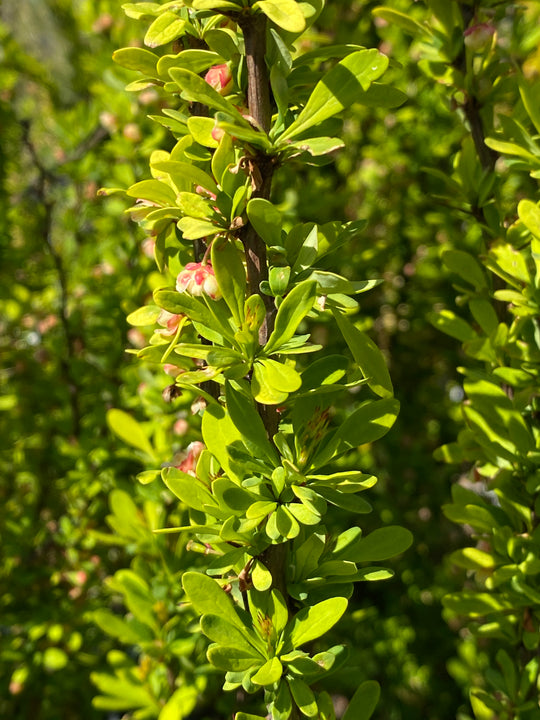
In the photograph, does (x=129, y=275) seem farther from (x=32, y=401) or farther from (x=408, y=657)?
(x=408, y=657)

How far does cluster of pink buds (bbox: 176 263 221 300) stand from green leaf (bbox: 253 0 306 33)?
0.17 metres

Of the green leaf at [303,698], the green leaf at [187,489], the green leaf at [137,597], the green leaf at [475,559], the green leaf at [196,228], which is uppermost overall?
the green leaf at [196,228]

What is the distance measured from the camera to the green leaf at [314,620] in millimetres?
440

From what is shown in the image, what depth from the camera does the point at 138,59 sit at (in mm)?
505

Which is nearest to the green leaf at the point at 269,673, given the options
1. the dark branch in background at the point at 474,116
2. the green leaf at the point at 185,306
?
the green leaf at the point at 185,306

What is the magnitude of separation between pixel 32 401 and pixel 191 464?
3.62ft

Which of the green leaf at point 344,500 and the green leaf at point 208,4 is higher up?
the green leaf at point 208,4

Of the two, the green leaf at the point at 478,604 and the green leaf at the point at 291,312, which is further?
the green leaf at the point at 478,604

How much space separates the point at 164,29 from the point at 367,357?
0.28 meters

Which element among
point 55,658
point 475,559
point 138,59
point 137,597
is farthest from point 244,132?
point 55,658

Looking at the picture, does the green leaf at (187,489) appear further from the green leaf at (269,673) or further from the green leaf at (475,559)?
the green leaf at (475,559)

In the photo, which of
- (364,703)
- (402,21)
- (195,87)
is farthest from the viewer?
(402,21)

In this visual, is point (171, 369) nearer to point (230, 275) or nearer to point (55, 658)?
point (230, 275)

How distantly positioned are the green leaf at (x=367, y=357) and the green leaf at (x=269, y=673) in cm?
20
